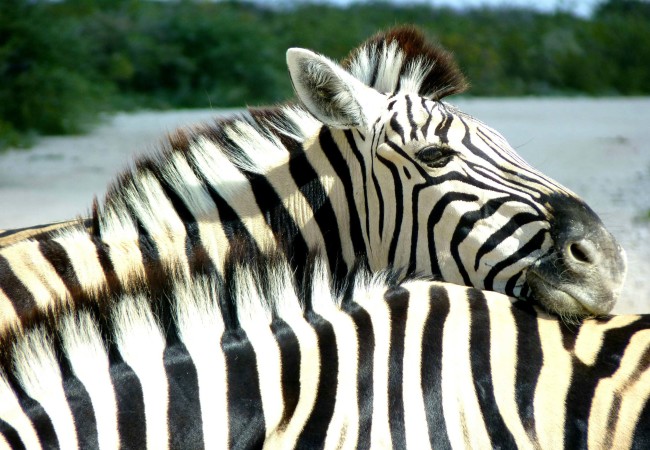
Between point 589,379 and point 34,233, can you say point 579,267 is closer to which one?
point 589,379

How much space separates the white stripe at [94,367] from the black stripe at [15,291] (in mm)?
1168

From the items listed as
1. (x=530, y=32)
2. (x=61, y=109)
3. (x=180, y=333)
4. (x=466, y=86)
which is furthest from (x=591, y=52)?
(x=180, y=333)

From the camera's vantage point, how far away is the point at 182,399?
1.89m

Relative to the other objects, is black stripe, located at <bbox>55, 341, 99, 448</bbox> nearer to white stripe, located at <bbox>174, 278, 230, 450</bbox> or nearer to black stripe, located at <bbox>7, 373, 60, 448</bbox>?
black stripe, located at <bbox>7, 373, 60, 448</bbox>

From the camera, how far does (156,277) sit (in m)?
2.05

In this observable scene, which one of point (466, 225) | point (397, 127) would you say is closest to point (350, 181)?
point (397, 127)

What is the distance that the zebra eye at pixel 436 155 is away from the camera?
299 centimetres

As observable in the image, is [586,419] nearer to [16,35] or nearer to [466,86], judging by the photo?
[466,86]

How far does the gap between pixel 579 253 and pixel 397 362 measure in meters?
0.99

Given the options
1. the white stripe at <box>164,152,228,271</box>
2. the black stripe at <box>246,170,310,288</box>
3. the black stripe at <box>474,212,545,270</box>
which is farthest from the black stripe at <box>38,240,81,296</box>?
the black stripe at <box>474,212,545,270</box>

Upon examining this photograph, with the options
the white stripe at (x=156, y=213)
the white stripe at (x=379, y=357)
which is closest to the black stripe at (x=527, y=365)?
the white stripe at (x=379, y=357)

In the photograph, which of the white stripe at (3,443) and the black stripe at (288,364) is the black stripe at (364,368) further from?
the white stripe at (3,443)

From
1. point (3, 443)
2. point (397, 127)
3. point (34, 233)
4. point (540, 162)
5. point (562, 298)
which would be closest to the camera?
point (3, 443)

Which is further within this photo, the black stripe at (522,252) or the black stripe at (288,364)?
the black stripe at (522,252)
